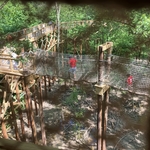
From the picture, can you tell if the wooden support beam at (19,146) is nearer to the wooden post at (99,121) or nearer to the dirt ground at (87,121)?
the wooden post at (99,121)

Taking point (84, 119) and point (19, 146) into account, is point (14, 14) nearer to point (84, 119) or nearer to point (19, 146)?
point (19, 146)

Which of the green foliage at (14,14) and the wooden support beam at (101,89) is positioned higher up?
the green foliage at (14,14)

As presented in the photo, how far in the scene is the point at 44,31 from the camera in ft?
13.3

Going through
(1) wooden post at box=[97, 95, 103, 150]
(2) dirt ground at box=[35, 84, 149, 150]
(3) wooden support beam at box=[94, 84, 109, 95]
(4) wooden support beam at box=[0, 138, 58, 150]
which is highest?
(4) wooden support beam at box=[0, 138, 58, 150]

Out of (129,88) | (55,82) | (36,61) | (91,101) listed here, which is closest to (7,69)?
(36,61)

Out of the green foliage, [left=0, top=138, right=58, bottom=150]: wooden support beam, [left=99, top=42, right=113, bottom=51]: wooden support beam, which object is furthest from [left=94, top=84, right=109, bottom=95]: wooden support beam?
[left=0, top=138, right=58, bottom=150]: wooden support beam

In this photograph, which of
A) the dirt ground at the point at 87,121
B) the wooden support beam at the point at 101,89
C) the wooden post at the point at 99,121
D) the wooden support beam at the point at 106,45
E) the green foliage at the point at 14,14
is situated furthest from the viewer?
the dirt ground at the point at 87,121

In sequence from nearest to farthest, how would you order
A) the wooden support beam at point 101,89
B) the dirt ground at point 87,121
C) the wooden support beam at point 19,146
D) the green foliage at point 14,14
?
1. the wooden support beam at point 19,146
2. the green foliage at point 14,14
3. the wooden support beam at point 101,89
4. the dirt ground at point 87,121

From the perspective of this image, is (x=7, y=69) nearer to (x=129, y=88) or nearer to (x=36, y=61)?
(x=36, y=61)

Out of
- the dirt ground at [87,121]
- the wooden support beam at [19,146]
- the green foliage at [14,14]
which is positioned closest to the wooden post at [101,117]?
the dirt ground at [87,121]

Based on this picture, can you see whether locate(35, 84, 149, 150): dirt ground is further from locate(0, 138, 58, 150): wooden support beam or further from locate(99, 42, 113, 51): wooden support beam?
locate(0, 138, 58, 150): wooden support beam

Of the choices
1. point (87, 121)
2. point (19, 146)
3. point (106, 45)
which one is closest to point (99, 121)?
point (106, 45)

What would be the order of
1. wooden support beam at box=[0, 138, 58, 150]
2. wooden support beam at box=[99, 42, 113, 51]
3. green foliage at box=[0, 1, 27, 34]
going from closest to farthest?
wooden support beam at box=[0, 138, 58, 150] → green foliage at box=[0, 1, 27, 34] → wooden support beam at box=[99, 42, 113, 51]

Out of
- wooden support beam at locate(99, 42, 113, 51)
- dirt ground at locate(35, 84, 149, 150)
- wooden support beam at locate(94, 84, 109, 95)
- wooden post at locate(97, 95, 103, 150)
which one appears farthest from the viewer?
dirt ground at locate(35, 84, 149, 150)
